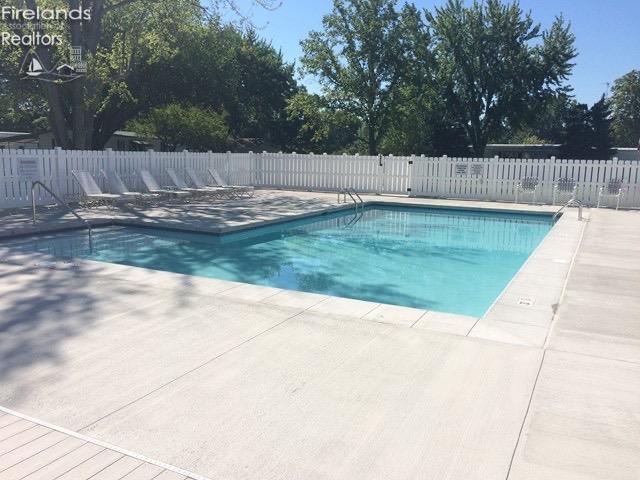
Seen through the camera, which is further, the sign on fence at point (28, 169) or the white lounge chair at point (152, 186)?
the white lounge chair at point (152, 186)

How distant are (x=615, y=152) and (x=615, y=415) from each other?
37.6 meters

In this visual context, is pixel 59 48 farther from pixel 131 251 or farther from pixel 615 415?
pixel 615 415

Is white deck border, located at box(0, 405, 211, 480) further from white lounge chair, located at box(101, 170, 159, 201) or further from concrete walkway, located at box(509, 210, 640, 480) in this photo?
white lounge chair, located at box(101, 170, 159, 201)

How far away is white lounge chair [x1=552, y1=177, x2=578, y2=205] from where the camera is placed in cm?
1648

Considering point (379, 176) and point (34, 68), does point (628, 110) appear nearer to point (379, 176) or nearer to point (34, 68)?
point (379, 176)

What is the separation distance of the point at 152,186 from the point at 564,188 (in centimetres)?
1302

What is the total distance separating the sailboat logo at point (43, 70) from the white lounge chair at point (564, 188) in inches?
661

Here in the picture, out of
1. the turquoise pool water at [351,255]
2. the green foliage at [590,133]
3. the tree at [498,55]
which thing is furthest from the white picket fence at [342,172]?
the green foliage at [590,133]

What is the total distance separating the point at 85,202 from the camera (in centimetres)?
1355

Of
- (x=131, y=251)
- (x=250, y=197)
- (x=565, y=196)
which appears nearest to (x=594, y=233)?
(x=565, y=196)

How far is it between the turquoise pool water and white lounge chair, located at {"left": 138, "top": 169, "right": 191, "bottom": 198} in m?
4.12

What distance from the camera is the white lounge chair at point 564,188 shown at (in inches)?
649

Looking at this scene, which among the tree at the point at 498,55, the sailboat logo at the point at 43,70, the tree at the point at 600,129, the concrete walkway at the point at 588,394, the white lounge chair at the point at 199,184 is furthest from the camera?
the tree at the point at 600,129

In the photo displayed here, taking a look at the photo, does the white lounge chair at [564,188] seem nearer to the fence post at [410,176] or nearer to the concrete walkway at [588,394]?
the fence post at [410,176]
